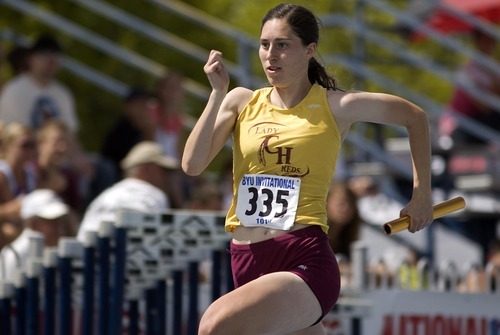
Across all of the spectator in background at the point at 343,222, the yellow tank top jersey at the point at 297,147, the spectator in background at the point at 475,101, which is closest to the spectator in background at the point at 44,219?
the spectator in background at the point at 343,222

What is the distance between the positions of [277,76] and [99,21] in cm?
1050

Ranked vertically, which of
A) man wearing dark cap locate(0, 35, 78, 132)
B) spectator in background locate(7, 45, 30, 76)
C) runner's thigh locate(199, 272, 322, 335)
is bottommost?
runner's thigh locate(199, 272, 322, 335)

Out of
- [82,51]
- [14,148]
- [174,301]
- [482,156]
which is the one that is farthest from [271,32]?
[82,51]

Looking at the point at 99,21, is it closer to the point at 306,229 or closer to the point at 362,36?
the point at 362,36

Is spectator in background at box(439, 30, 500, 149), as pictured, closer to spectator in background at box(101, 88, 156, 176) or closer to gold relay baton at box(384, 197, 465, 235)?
spectator in background at box(101, 88, 156, 176)

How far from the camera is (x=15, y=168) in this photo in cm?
907

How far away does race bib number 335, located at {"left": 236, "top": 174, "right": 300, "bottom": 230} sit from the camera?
211 inches

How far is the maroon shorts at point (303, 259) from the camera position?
5.36 meters

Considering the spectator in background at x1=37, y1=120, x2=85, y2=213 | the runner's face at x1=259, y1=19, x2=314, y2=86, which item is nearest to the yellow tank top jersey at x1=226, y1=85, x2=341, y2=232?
the runner's face at x1=259, y1=19, x2=314, y2=86

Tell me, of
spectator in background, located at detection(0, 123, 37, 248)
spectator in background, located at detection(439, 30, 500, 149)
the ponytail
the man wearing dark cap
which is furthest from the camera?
spectator in background, located at detection(439, 30, 500, 149)

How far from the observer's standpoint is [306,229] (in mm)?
5402

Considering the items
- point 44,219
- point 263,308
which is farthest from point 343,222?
point 263,308

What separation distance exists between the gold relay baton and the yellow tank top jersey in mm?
318

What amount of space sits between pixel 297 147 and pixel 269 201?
0.85 feet
